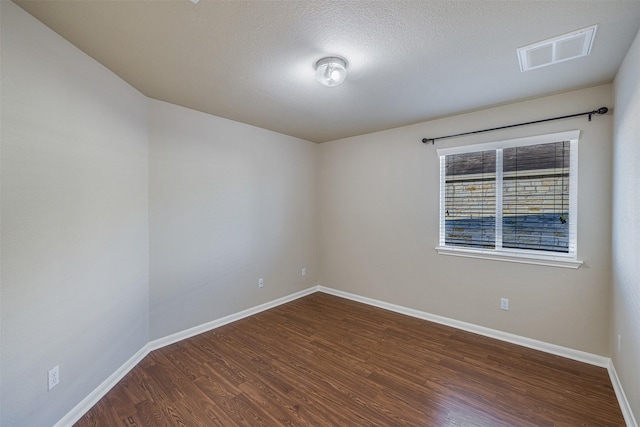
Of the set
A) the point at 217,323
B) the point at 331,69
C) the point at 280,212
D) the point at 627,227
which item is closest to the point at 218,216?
the point at 280,212

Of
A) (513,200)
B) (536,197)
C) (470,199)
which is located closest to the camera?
(536,197)

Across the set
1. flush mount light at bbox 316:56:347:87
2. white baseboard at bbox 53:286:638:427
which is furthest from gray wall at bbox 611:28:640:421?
flush mount light at bbox 316:56:347:87

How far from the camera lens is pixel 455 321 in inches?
127

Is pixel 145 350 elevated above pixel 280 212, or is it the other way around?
pixel 280 212

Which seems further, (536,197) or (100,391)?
(536,197)

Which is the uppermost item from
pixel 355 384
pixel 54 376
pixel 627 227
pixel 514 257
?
pixel 627 227

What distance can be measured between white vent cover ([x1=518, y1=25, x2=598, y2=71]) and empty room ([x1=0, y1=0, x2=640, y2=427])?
20mm

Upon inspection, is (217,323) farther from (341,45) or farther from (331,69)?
(341,45)

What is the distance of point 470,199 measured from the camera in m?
3.19

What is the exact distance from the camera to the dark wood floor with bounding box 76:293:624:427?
1852 millimetres

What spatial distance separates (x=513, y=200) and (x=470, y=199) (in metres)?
0.42

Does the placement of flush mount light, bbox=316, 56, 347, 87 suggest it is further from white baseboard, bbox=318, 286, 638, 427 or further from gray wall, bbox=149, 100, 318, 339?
white baseboard, bbox=318, 286, 638, 427

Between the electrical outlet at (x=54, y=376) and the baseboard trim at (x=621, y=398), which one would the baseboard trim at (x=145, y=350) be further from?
the baseboard trim at (x=621, y=398)

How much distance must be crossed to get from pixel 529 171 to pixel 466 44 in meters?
1.70
